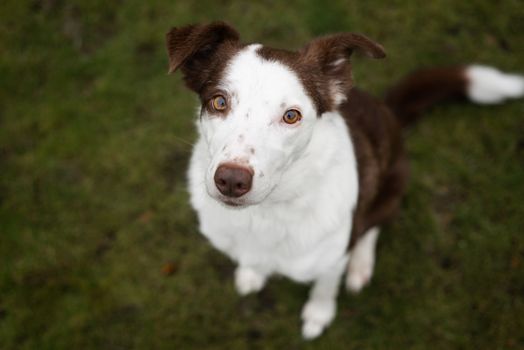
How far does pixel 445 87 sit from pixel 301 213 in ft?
6.66

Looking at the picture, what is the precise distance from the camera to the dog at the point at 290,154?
7.49 feet

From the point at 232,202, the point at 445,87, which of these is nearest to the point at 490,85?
the point at 445,87

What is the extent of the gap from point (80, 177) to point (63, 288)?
3.49 ft

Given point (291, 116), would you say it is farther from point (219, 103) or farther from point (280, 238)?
point (280, 238)

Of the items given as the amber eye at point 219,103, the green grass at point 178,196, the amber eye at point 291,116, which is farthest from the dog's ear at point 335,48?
the green grass at point 178,196

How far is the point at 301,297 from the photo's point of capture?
155 inches

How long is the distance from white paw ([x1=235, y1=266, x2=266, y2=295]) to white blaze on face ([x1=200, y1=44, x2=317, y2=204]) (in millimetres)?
1673

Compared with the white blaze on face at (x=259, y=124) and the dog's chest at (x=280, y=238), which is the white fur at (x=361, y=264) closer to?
the dog's chest at (x=280, y=238)

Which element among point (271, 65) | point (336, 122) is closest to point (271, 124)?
point (271, 65)

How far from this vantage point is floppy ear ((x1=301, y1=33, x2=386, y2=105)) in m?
2.48

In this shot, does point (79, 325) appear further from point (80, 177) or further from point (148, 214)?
point (80, 177)

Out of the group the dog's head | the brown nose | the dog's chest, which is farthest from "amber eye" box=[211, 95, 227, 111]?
the dog's chest

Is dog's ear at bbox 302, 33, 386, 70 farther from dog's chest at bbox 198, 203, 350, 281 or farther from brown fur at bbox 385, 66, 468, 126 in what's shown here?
brown fur at bbox 385, 66, 468, 126

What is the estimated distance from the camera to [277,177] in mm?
2406
